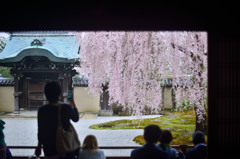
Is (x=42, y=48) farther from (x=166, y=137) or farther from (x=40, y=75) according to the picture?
(x=166, y=137)

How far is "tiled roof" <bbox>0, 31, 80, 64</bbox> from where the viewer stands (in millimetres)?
11938

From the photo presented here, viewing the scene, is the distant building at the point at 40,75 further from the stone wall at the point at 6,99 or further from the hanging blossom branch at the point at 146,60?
the hanging blossom branch at the point at 146,60

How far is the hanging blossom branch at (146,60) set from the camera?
487 cm

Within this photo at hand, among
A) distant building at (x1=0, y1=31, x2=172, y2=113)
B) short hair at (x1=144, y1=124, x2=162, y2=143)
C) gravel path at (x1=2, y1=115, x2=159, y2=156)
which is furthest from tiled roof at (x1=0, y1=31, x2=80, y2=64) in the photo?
short hair at (x1=144, y1=124, x2=162, y2=143)

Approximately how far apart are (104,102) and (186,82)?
8025 mm

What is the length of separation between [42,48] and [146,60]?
28.9ft

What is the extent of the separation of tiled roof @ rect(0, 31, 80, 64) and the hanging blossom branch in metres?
6.14

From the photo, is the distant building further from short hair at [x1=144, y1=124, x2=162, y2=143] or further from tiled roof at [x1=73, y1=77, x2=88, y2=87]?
short hair at [x1=144, y1=124, x2=162, y2=143]

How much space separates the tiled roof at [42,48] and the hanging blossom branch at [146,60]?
614cm

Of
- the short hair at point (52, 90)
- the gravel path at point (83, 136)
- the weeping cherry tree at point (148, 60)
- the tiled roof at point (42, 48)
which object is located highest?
the tiled roof at point (42, 48)

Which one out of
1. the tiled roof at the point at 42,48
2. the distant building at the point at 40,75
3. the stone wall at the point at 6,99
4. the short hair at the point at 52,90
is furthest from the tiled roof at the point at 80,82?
the short hair at the point at 52,90

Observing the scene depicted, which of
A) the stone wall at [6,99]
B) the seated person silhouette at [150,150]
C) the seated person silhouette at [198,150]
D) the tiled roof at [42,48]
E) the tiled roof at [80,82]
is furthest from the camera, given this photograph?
the tiled roof at [80,82]
